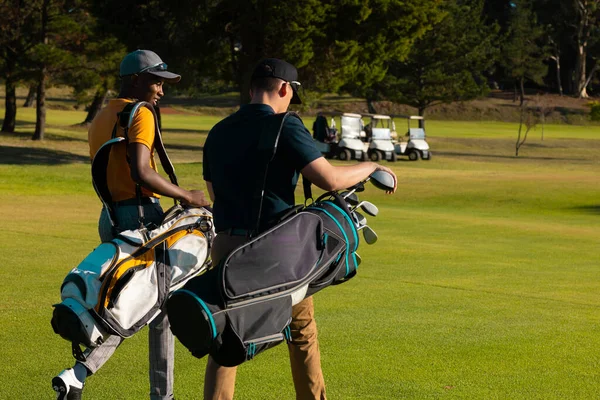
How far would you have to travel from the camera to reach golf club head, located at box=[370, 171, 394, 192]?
4.39 meters

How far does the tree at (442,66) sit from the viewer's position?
205ft

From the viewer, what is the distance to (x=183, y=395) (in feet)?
17.7

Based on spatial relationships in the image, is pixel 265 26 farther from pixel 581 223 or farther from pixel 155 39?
pixel 581 223

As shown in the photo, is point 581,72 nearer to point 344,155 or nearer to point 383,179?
point 344,155

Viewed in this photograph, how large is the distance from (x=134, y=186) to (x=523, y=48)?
80881 millimetres

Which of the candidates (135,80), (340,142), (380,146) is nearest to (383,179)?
(135,80)

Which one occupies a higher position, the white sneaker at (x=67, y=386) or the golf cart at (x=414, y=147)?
the white sneaker at (x=67, y=386)

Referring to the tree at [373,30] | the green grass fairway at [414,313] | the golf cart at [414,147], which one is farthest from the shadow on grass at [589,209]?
the golf cart at [414,147]

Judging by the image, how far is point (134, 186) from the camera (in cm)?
491

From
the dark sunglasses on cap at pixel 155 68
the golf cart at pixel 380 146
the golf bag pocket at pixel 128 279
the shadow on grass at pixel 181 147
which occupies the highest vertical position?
the dark sunglasses on cap at pixel 155 68

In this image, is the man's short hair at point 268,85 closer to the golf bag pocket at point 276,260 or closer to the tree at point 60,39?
the golf bag pocket at point 276,260

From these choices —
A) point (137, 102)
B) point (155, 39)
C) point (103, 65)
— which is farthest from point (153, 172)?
point (103, 65)

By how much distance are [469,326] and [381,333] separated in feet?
2.50

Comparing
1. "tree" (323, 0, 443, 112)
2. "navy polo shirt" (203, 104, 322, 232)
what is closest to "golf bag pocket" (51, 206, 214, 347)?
"navy polo shirt" (203, 104, 322, 232)
